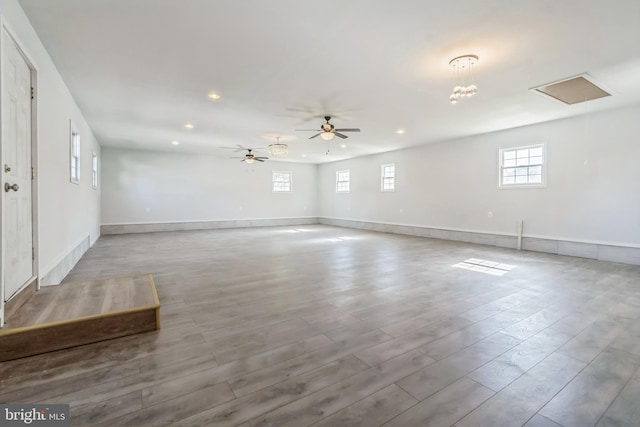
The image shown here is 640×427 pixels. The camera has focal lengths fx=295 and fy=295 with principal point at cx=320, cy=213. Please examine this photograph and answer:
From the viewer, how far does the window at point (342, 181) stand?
39.6 ft

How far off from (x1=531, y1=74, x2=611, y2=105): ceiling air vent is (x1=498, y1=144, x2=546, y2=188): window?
1.73m

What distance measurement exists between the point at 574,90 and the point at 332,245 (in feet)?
17.5

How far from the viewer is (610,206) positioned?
554 centimetres

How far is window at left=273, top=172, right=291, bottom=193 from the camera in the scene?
1243 centimetres

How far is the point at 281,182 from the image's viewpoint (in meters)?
12.6

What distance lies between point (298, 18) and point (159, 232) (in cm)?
915

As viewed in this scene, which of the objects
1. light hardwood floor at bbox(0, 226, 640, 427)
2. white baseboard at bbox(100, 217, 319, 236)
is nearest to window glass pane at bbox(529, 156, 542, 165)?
light hardwood floor at bbox(0, 226, 640, 427)

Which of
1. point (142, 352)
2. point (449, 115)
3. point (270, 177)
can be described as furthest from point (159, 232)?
point (449, 115)

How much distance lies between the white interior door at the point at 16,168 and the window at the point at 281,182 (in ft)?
31.4

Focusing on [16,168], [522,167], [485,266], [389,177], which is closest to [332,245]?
[485,266]

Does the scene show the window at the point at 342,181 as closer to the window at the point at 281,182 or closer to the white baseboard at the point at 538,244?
the window at the point at 281,182

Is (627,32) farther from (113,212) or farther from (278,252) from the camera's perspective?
(113,212)

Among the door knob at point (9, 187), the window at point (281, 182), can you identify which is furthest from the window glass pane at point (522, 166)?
the door knob at point (9, 187)

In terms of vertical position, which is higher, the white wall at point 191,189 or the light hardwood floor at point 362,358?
the white wall at point 191,189
